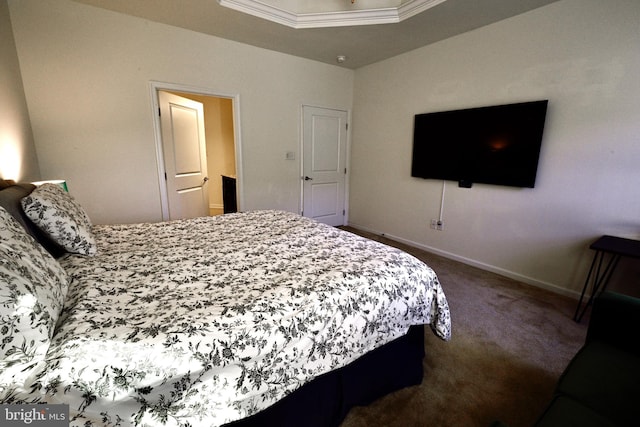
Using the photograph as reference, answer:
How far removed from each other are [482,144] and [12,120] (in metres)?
4.36

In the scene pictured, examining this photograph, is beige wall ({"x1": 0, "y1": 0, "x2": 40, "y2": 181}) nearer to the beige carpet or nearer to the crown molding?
the crown molding

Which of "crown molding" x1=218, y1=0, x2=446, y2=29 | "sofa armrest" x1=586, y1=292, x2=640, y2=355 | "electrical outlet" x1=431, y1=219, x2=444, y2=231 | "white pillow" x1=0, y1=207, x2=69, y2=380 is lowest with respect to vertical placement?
"electrical outlet" x1=431, y1=219, x2=444, y2=231

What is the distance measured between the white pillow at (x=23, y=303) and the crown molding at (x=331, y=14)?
262 centimetres

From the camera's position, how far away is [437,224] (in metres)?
3.63

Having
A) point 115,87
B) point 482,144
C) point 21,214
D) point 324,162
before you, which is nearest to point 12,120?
point 115,87

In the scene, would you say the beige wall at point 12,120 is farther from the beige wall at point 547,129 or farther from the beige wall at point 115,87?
the beige wall at point 547,129

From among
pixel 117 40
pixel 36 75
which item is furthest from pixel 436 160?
pixel 36 75

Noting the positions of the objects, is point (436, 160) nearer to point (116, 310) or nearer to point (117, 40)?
point (116, 310)

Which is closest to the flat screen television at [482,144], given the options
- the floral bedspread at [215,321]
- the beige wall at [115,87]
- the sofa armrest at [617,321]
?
the sofa armrest at [617,321]

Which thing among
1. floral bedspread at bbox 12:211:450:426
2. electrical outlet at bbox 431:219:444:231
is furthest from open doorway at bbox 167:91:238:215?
floral bedspread at bbox 12:211:450:426

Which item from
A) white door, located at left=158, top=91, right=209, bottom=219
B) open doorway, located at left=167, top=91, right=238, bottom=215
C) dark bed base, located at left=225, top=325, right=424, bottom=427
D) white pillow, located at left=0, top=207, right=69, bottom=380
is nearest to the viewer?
white pillow, located at left=0, top=207, right=69, bottom=380

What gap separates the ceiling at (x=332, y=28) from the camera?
257 centimetres

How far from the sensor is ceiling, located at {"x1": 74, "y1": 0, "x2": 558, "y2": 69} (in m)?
2.57

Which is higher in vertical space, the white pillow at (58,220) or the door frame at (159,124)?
the door frame at (159,124)
